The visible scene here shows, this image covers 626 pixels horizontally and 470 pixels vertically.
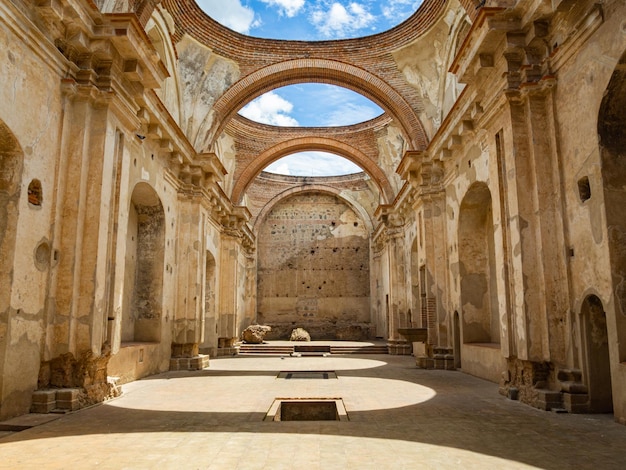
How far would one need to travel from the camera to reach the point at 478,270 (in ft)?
35.4

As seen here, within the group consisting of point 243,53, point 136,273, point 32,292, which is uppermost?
point 243,53

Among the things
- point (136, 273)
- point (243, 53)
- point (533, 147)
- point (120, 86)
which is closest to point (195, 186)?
point (136, 273)

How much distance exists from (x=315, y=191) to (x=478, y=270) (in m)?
17.7

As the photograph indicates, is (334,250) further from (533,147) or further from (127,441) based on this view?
(127,441)

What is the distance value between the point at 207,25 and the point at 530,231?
10049 millimetres

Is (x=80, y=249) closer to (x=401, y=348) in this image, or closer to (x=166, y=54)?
(x=166, y=54)

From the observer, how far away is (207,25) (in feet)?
43.0

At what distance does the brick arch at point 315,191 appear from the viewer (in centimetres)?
2676

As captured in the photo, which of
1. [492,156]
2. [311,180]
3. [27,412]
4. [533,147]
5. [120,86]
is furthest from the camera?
[311,180]

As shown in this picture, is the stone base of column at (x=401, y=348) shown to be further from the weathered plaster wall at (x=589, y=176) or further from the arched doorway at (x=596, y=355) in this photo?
the arched doorway at (x=596, y=355)

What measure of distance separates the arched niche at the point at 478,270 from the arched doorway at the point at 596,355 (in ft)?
14.5

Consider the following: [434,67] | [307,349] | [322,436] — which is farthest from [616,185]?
[307,349]

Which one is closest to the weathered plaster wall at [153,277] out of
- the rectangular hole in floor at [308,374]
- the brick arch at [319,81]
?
the rectangular hole in floor at [308,374]

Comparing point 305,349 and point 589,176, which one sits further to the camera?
point 305,349
